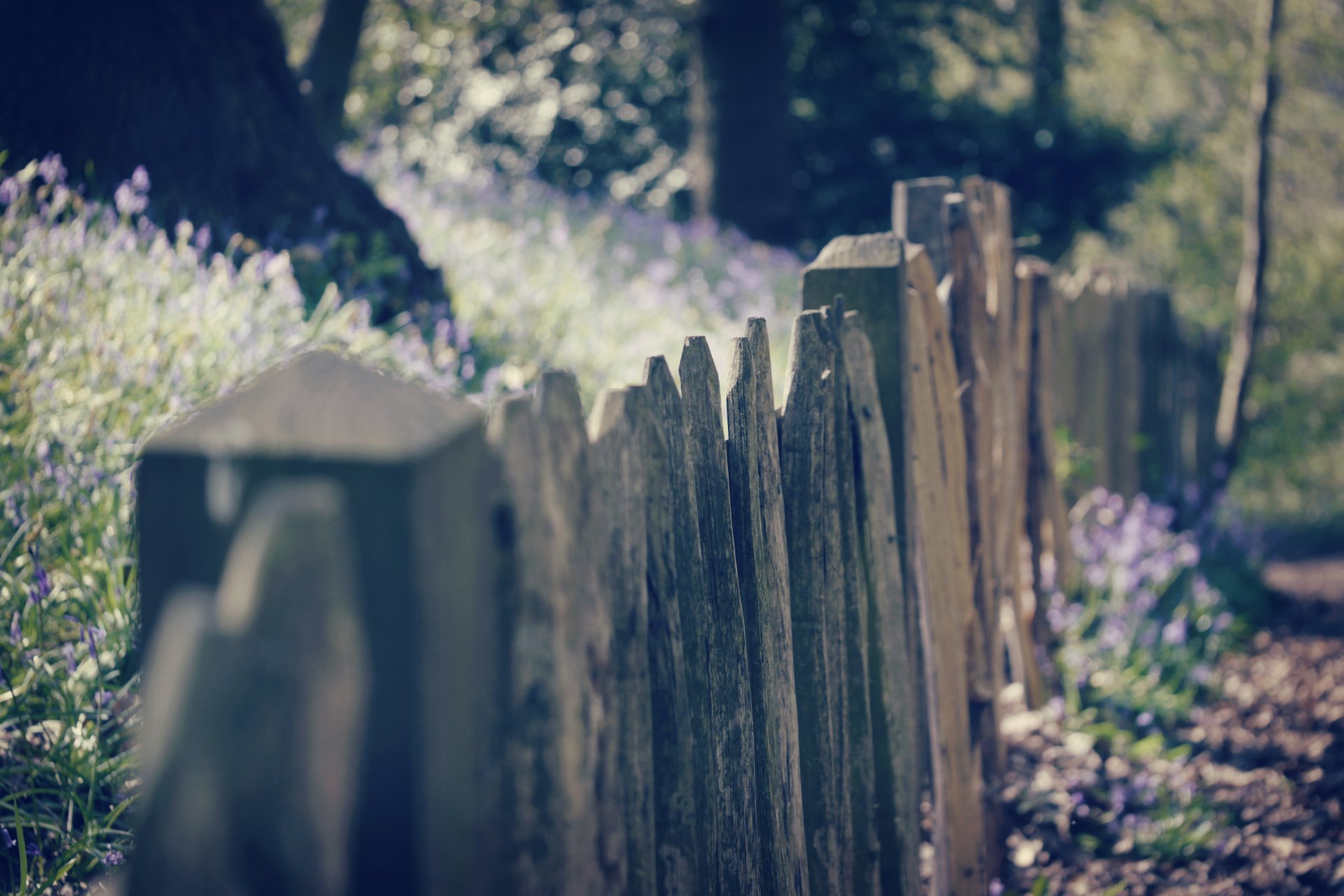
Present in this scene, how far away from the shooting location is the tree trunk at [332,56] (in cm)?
736

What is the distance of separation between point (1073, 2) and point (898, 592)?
594 inches

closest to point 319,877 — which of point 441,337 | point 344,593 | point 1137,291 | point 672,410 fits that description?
point 344,593

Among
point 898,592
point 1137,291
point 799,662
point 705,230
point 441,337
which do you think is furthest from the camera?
point 705,230

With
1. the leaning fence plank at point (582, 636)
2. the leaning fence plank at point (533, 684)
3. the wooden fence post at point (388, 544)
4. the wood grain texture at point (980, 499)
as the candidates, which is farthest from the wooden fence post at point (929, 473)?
the wooden fence post at point (388, 544)

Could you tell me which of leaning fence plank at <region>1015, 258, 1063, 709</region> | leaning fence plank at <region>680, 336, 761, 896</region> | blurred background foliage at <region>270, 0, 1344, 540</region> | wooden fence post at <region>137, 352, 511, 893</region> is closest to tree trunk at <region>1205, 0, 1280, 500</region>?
blurred background foliage at <region>270, 0, 1344, 540</region>

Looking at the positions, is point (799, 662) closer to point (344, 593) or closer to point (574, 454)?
point (574, 454)

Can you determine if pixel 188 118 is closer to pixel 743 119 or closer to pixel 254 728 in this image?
pixel 254 728

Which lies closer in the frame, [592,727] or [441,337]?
[592,727]

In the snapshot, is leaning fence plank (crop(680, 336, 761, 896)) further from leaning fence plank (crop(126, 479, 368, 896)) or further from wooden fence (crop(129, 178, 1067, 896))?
leaning fence plank (crop(126, 479, 368, 896))

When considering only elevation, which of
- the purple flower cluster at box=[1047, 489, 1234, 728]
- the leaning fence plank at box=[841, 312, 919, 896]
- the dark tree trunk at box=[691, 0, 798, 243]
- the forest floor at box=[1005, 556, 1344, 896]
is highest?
the dark tree trunk at box=[691, 0, 798, 243]

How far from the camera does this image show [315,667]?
29.8 inches

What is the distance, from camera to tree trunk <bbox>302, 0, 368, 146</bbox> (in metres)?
7.36

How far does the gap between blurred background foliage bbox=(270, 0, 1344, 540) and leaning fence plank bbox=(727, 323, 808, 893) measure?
7947mm

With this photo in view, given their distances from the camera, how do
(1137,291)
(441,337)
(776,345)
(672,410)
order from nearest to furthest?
1. (672,410)
2. (441,337)
3. (776,345)
4. (1137,291)
